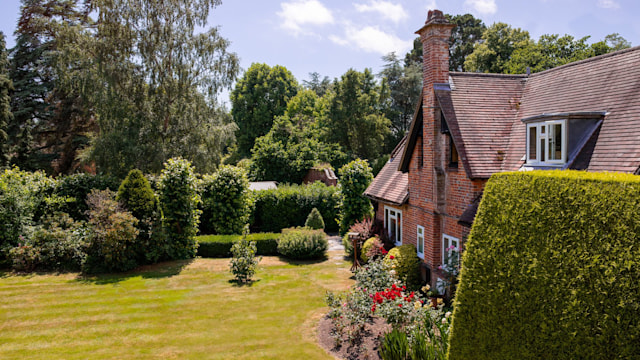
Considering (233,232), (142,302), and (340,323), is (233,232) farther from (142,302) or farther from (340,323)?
(340,323)

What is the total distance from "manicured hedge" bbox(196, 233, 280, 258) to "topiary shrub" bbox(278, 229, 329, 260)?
1.02 metres

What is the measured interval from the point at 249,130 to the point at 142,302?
135 feet

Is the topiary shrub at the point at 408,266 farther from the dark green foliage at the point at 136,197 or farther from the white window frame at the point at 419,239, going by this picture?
the dark green foliage at the point at 136,197

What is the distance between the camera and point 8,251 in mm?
18109

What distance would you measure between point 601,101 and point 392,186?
29.6 ft

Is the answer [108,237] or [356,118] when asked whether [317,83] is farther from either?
[108,237]

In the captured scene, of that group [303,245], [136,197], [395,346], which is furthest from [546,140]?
[136,197]

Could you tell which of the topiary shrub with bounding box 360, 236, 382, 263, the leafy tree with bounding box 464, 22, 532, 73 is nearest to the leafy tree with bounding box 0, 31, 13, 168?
the topiary shrub with bounding box 360, 236, 382, 263

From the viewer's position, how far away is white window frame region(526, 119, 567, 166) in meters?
9.74

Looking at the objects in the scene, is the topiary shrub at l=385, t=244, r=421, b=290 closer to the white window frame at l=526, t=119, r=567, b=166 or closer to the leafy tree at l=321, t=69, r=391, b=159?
the white window frame at l=526, t=119, r=567, b=166

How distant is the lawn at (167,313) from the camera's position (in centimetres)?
1037

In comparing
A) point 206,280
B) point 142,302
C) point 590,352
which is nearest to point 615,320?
point 590,352

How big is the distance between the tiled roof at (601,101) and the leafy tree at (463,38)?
40.8 meters

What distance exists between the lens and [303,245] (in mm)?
20484
